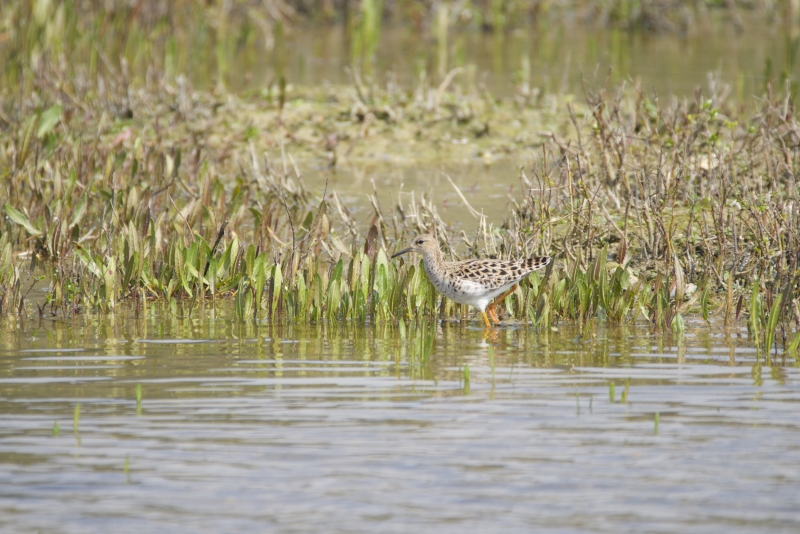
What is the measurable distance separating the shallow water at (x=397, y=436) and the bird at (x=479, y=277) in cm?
44

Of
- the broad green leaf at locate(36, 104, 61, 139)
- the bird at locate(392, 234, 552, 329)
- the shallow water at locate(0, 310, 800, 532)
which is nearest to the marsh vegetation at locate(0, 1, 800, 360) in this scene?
the broad green leaf at locate(36, 104, 61, 139)

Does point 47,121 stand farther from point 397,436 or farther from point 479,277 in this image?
point 397,436

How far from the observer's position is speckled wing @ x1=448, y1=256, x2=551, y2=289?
691 centimetres

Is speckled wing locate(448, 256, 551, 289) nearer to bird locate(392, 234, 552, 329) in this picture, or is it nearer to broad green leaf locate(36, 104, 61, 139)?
bird locate(392, 234, 552, 329)

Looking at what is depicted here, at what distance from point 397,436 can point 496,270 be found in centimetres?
241

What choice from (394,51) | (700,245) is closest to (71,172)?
(700,245)

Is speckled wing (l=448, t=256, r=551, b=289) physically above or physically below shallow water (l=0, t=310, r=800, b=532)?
above

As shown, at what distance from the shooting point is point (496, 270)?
7.00 metres

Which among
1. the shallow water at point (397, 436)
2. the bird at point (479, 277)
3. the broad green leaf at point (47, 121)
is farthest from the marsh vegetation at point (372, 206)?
the shallow water at point (397, 436)

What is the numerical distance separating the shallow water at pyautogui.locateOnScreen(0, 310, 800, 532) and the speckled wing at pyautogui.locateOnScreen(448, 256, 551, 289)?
47 centimetres

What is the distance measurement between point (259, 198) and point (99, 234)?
219 cm

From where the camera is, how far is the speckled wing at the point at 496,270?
272 inches

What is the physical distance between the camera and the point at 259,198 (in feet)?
34.9

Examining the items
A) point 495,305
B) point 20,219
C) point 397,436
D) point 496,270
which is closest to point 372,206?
point 495,305
